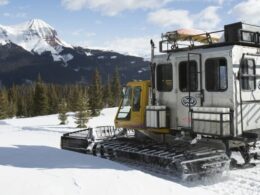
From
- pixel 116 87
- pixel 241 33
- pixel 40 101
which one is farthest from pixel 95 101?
pixel 241 33

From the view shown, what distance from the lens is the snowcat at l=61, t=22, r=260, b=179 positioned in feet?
38.2

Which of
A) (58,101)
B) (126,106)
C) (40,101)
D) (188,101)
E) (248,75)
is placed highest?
(248,75)

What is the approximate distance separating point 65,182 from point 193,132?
15.4 ft

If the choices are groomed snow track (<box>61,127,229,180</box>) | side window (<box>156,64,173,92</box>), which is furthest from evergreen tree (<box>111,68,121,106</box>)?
side window (<box>156,64,173,92</box>)

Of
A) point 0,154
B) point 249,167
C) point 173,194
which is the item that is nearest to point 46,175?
point 173,194

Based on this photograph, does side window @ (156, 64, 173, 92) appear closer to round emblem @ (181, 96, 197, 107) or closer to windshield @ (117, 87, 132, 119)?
round emblem @ (181, 96, 197, 107)

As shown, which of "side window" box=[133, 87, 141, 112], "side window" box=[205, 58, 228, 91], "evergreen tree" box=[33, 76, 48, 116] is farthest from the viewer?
"evergreen tree" box=[33, 76, 48, 116]

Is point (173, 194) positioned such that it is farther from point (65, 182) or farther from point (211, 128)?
point (211, 128)

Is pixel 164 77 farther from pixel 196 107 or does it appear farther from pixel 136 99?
pixel 196 107

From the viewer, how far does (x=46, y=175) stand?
30.9 feet

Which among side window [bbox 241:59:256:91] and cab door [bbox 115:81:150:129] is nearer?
side window [bbox 241:59:256:91]

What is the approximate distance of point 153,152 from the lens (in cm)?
1251

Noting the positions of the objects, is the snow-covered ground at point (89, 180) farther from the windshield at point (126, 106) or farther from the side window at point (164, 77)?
the side window at point (164, 77)

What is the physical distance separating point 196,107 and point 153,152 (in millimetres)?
1812
